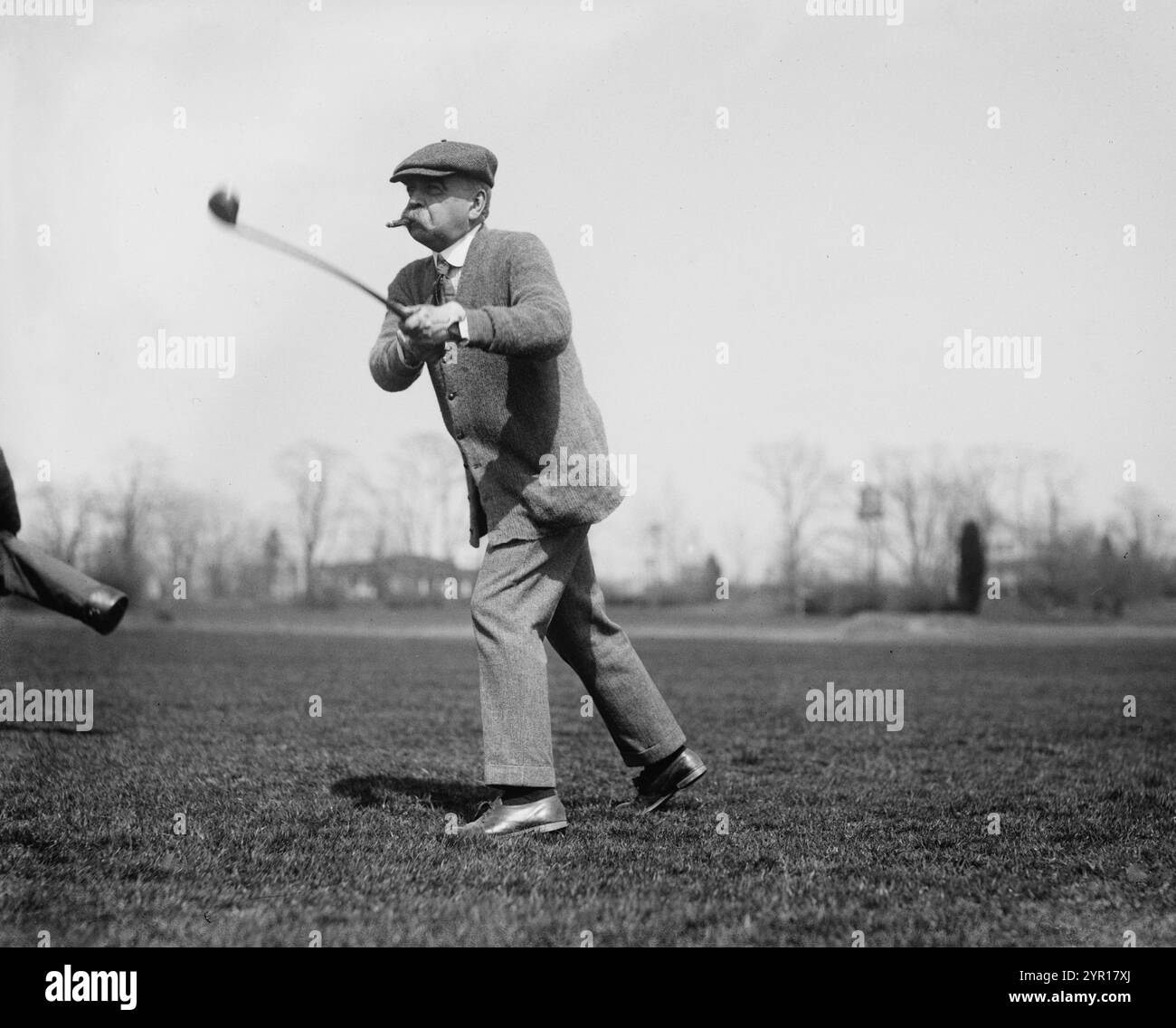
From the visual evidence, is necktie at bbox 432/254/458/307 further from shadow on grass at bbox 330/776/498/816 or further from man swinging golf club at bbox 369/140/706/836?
shadow on grass at bbox 330/776/498/816

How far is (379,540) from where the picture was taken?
38094 mm

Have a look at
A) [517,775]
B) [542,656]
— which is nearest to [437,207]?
[542,656]

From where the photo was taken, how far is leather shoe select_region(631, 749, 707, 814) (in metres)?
4.29

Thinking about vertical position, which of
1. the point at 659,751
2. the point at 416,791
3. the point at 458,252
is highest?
the point at 458,252

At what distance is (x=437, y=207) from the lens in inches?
156

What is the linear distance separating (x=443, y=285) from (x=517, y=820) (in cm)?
168

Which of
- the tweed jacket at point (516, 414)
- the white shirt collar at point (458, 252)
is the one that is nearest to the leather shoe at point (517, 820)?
the tweed jacket at point (516, 414)

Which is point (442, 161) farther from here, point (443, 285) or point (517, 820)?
point (517, 820)

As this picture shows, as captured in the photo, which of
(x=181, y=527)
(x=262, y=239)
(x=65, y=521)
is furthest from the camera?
(x=181, y=527)

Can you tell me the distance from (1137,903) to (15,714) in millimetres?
6290

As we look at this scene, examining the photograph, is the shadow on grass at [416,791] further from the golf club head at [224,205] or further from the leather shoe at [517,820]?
the golf club head at [224,205]
